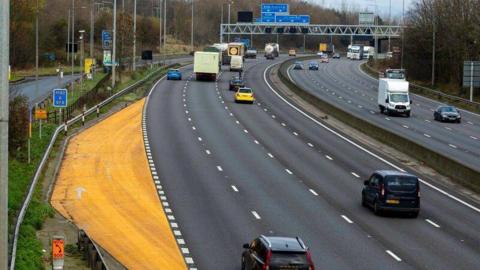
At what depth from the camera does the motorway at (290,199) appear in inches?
1003

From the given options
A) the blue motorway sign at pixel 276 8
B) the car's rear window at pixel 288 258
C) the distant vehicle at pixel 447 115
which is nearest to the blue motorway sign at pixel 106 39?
the distant vehicle at pixel 447 115

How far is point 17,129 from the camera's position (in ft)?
127

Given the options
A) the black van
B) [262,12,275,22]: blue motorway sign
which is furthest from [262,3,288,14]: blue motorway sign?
the black van

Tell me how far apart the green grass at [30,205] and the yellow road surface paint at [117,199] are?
118 centimetres

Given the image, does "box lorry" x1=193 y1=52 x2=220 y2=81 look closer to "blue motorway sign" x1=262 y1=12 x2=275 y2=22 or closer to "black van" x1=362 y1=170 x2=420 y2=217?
"black van" x1=362 y1=170 x2=420 y2=217

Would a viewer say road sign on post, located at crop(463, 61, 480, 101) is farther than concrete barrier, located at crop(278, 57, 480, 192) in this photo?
Yes

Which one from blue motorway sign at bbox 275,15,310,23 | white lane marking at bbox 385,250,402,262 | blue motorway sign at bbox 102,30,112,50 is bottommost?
white lane marking at bbox 385,250,402,262

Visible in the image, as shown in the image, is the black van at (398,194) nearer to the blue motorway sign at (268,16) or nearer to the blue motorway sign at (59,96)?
the blue motorway sign at (59,96)

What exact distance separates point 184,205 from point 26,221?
763cm

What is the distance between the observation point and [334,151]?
49000 mm

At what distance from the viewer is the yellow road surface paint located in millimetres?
25406

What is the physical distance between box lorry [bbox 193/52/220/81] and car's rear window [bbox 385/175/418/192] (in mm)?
63247

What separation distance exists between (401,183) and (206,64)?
66021 mm

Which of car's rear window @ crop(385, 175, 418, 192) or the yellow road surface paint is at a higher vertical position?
car's rear window @ crop(385, 175, 418, 192)
